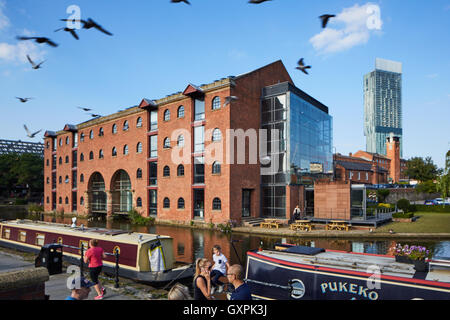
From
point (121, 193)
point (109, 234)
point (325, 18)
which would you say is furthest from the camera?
point (121, 193)

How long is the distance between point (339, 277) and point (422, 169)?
6694cm

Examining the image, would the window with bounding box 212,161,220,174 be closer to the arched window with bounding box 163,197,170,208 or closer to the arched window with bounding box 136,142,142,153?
the arched window with bounding box 163,197,170,208

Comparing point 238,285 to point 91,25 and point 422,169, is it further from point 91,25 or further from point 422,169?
point 422,169

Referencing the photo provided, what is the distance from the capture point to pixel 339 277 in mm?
6559

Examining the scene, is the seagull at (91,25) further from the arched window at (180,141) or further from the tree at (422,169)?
the tree at (422,169)

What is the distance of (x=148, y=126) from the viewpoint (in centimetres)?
3225

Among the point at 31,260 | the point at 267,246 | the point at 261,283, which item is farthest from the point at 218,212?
the point at 261,283

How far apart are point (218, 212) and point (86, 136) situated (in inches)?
957

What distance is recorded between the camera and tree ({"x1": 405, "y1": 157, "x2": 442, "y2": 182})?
6131 cm

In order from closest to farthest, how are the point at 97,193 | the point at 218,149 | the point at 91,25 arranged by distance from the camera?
1. the point at 91,25
2. the point at 218,149
3. the point at 97,193

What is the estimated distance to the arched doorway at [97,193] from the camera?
39478 millimetres

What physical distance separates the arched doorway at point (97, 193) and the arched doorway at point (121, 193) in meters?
→ 2.75

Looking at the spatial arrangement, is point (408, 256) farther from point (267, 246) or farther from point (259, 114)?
point (259, 114)

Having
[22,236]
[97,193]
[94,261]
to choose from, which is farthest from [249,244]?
[97,193]
